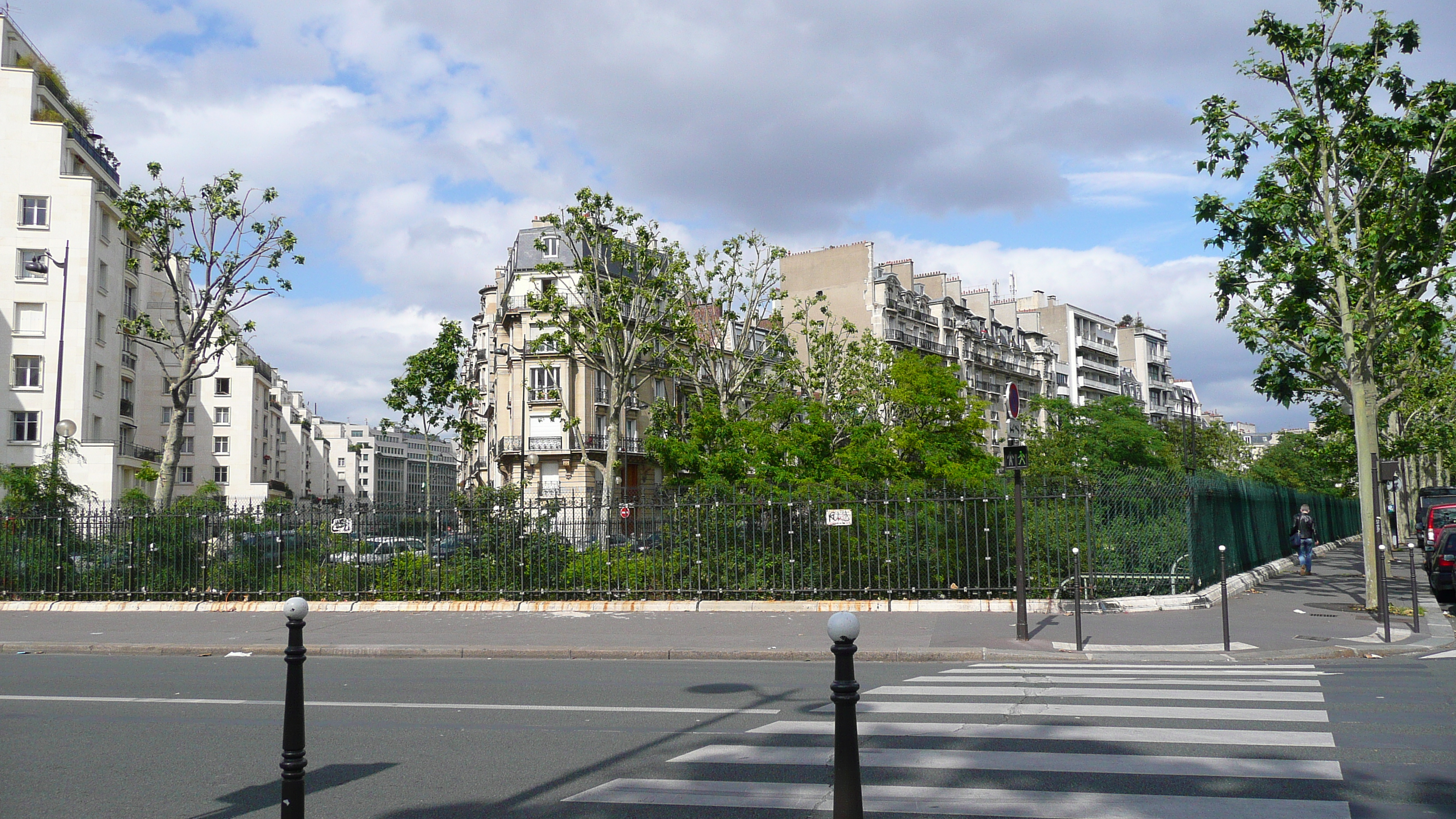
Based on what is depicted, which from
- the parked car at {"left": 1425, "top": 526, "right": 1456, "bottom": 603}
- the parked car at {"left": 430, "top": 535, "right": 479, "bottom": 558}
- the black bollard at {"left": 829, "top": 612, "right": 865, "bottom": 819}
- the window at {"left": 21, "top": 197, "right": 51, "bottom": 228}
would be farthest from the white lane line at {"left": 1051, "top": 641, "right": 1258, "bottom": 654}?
the window at {"left": 21, "top": 197, "right": 51, "bottom": 228}

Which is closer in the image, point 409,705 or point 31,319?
point 409,705

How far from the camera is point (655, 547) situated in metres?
18.0

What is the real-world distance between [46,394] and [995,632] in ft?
148

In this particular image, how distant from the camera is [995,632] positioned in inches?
550

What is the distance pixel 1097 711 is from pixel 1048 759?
1.83m

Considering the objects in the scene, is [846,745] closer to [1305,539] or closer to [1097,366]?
[1305,539]

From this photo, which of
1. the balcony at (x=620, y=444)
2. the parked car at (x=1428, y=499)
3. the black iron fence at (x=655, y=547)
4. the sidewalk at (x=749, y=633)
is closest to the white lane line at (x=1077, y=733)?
the sidewalk at (x=749, y=633)

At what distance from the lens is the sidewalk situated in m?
12.5

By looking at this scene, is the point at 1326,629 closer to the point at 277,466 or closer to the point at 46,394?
the point at 46,394

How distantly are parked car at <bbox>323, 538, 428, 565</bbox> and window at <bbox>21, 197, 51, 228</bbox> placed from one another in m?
37.0

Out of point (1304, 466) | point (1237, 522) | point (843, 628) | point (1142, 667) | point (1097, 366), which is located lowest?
point (1142, 667)

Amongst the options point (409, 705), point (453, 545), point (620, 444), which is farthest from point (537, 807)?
point (620, 444)

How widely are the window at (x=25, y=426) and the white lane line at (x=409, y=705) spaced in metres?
41.6

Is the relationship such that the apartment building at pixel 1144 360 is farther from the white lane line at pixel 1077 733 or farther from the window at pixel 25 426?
the white lane line at pixel 1077 733
